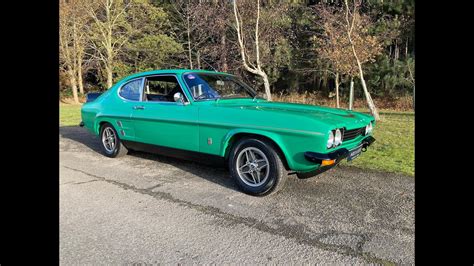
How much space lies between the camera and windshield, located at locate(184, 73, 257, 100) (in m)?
4.49

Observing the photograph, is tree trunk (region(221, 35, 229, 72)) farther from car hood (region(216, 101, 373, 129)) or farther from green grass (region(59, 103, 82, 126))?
car hood (region(216, 101, 373, 129))

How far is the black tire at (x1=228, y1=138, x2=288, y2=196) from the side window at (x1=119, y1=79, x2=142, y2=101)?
228 centimetres

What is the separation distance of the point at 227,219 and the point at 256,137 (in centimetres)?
106

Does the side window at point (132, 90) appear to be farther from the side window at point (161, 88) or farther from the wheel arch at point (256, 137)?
the wheel arch at point (256, 137)

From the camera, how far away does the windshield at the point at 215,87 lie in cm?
449

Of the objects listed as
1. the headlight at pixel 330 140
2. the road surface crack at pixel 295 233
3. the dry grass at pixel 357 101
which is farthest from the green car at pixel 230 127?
the dry grass at pixel 357 101

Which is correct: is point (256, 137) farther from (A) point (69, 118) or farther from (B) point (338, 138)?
(A) point (69, 118)

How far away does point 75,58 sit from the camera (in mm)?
24016

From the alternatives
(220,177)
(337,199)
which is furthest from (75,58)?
(337,199)

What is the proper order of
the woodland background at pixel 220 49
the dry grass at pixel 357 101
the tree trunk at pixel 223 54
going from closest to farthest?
the tree trunk at pixel 223 54
the woodland background at pixel 220 49
the dry grass at pixel 357 101

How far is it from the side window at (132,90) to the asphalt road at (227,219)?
129cm
